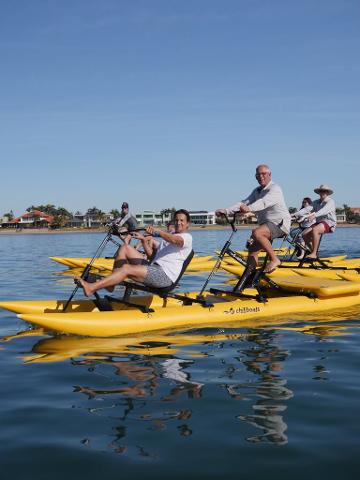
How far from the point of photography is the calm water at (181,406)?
3594mm

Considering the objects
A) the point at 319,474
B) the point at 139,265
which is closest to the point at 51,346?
the point at 139,265

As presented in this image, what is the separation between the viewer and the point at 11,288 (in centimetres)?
1355

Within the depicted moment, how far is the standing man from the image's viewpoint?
9.26 m

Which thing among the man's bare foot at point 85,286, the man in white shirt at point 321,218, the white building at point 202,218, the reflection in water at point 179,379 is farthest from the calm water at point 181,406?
the white building at point 202,218

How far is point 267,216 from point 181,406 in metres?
5.40

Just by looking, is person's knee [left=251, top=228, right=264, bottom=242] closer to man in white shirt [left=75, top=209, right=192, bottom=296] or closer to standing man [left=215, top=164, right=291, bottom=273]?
standing man [left=215, top=164, right=291, bottom=273]

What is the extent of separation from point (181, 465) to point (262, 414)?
108 centimetres

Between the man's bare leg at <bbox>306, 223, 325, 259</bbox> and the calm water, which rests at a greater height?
the man's bare leg at <bbox>306, 223, 325, 259</bbox>

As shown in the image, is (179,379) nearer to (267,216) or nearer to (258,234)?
(258,234)

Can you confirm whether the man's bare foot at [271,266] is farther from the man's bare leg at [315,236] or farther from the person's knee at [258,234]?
→ the man's bare leg at [315,236]

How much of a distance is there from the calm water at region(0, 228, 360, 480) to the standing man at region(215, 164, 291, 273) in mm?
2080

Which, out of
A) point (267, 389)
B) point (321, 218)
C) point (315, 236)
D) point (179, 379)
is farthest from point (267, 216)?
point (321, 218)

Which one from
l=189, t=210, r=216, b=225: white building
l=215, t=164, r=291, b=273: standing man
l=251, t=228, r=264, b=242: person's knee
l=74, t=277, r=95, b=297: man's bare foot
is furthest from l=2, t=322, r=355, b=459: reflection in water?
l=189, t=210, r=216, b=225: white building

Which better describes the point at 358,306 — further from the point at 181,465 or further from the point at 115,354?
the point at 181,465
